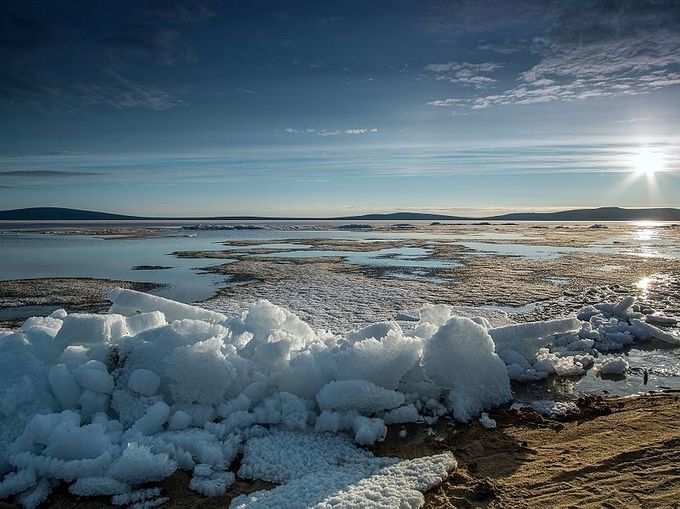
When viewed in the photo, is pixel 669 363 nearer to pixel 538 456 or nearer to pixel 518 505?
pixel 538 456

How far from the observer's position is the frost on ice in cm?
370

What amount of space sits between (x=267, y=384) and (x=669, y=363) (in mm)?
5566

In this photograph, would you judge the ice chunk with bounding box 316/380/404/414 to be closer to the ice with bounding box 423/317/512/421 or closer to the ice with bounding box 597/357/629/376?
the ice with bounding box 423/317/512/421

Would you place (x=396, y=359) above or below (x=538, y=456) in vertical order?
above

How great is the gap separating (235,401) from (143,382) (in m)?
0.90

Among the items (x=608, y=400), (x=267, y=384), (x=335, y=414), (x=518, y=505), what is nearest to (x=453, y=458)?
(x=518, y=505)

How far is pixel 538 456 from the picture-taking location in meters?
4.02

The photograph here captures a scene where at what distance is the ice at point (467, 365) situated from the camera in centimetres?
523

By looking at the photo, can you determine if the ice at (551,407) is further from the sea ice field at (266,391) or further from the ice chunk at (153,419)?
the ice chunk at (153,419)

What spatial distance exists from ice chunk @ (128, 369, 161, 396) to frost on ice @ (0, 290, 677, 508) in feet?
0.03

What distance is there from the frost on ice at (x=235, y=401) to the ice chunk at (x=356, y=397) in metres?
0.01

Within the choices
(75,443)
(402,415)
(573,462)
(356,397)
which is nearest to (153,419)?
(75,443)

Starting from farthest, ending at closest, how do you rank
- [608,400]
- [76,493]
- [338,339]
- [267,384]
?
[338,339] → [608,400] → [267,384] → [76,493]

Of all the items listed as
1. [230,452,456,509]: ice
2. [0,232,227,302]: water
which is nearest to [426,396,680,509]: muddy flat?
[230,452,456,509]: ice
